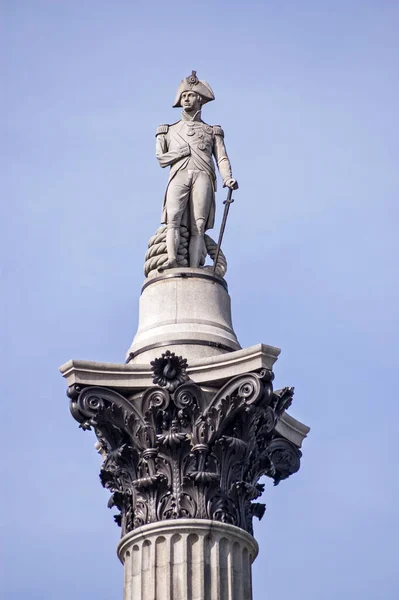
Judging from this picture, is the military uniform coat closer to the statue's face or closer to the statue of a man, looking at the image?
the statue of a man


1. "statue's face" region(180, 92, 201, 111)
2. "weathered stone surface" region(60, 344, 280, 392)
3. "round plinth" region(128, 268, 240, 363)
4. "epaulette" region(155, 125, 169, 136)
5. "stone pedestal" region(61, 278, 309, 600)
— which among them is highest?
"statue's face" region(180, 92, 201, 111)

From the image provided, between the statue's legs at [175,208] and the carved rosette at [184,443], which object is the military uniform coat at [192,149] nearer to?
the statue's legs at [175,208]

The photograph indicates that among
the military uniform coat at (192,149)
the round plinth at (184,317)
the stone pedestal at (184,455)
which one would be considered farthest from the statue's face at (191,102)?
the stone pedestal at (184,455)

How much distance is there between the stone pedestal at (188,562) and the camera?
3216 centimetres

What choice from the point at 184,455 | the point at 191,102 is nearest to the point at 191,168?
the point at 191,102

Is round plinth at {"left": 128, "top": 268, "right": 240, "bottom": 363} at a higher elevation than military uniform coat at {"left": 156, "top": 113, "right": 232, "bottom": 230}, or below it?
below

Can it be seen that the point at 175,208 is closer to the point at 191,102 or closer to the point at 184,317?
the point at 191,102

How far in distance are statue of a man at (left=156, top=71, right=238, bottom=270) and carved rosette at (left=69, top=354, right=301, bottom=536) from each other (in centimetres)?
433

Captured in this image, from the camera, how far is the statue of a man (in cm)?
3753

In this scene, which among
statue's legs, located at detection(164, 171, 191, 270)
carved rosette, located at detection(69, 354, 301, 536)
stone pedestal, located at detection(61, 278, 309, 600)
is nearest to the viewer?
stone pedestal, located at detection(61, 278, 309, 600)

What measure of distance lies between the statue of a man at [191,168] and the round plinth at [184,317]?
2.06 feet

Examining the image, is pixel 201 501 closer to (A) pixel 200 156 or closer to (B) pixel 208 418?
(B) pixel 208 418

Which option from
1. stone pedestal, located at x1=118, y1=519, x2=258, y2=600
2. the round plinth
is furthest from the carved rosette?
the round plinth

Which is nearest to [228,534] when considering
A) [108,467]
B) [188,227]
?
[108,467]
